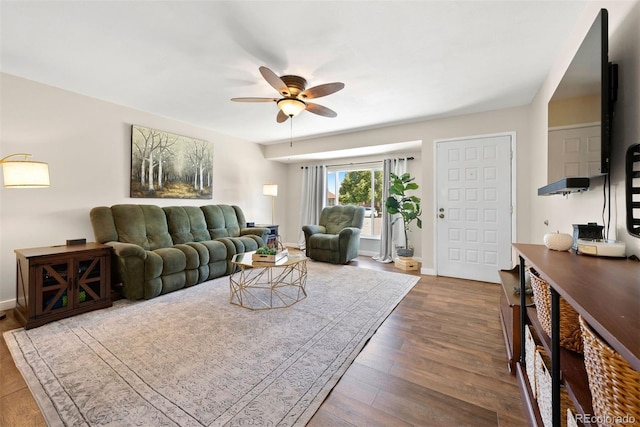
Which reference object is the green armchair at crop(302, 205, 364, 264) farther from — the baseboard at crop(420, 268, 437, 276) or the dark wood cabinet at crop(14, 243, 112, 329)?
the dark wood cabinet at crop(14, 243, 112, 329)

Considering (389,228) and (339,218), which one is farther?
(339,218)

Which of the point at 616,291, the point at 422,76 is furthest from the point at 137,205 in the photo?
the point at 616,291

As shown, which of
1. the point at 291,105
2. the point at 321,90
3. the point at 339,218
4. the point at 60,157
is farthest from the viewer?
the point at 339,218

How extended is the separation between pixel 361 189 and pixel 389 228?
1172 millimetres

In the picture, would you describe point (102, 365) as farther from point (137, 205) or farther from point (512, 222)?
point (512, 222)

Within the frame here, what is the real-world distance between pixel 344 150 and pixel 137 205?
3.46 meters

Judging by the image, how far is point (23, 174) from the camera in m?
2.19

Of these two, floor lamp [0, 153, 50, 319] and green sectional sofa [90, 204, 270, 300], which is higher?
floor lamp [0, 153, 50, 319]

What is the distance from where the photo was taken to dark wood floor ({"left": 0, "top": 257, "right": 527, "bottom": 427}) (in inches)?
51.0

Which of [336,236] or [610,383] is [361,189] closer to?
[336,236]

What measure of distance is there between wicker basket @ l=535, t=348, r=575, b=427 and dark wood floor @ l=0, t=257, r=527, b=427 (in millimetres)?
318

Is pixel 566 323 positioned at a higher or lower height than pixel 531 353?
higher

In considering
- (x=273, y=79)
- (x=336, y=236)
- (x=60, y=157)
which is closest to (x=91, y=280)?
(x=60, y=157)

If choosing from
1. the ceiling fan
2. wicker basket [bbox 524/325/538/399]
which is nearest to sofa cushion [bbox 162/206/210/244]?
the ceiling fan
